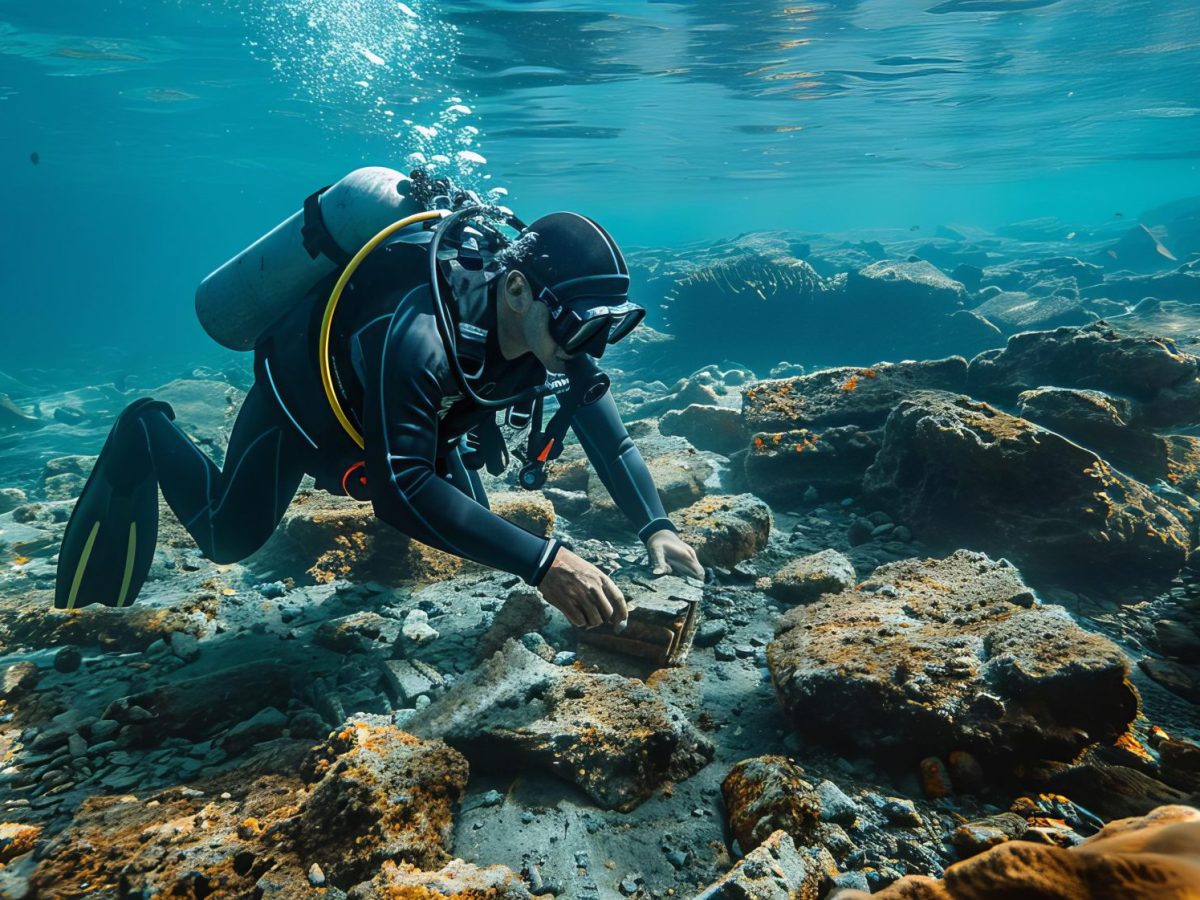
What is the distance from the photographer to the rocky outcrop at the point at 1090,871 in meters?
0.93

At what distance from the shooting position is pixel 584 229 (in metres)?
2.51

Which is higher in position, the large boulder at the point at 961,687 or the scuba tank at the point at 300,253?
the scuba tank at the point at 300,253

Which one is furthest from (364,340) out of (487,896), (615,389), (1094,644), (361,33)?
(361,33)

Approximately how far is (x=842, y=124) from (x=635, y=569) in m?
31.2

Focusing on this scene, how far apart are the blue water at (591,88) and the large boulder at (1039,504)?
615 inches

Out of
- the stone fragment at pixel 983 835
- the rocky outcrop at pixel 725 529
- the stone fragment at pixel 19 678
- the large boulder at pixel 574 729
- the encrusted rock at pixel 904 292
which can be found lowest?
the encrusted rock at pixel 904 292

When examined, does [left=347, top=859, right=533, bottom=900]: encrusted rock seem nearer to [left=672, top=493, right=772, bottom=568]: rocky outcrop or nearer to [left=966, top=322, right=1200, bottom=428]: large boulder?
[left=672, top=493, right=772, bottom=568]: rocky outcrop

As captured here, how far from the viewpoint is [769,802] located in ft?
6.44

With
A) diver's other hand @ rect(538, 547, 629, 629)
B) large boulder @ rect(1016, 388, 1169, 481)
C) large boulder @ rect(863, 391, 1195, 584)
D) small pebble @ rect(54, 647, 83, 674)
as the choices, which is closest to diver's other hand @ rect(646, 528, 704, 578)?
diver's other hand @ rect(538, 547, 629, 629)

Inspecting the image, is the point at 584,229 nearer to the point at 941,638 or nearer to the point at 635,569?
the point at 635,569

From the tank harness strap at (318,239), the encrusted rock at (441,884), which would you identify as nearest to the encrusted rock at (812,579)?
the encrusted rock at (441,884)

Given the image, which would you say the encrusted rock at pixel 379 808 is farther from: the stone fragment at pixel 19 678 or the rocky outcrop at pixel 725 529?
the rocky outcrop at pixel 725 529

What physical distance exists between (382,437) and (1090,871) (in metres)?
2.16

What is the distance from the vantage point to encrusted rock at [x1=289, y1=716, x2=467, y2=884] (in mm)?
1869
